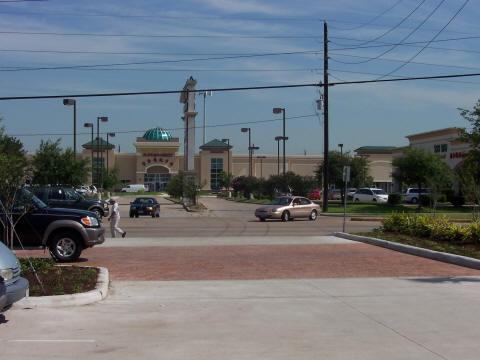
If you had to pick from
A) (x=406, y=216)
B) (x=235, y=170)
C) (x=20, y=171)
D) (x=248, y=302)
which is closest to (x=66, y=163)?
(x=406, y=216)

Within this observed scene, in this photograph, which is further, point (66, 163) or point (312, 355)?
point (66, 163)

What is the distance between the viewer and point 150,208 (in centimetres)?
3894

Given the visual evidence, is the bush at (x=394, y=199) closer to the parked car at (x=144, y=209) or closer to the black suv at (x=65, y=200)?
the parked car at (x=144, y=209)

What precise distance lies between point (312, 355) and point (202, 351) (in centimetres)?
125

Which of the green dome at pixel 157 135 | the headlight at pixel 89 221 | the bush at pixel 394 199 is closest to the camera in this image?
the headlight at pixel 89 221

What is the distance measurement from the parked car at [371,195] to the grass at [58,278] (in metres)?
48.5

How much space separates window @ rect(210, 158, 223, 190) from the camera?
11981cm

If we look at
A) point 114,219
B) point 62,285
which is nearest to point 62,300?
point 62,285

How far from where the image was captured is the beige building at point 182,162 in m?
119

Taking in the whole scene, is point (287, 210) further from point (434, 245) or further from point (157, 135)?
point (157, 135)

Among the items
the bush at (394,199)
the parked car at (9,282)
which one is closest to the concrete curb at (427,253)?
the parked car at (9,282)

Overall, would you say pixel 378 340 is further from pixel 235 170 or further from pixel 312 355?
pixel 235 170

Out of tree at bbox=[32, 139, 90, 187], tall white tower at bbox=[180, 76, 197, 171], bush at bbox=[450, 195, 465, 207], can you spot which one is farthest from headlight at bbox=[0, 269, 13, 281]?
tall white tower at bbox=[180, 76, 197, 171]

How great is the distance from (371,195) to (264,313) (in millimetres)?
51176
